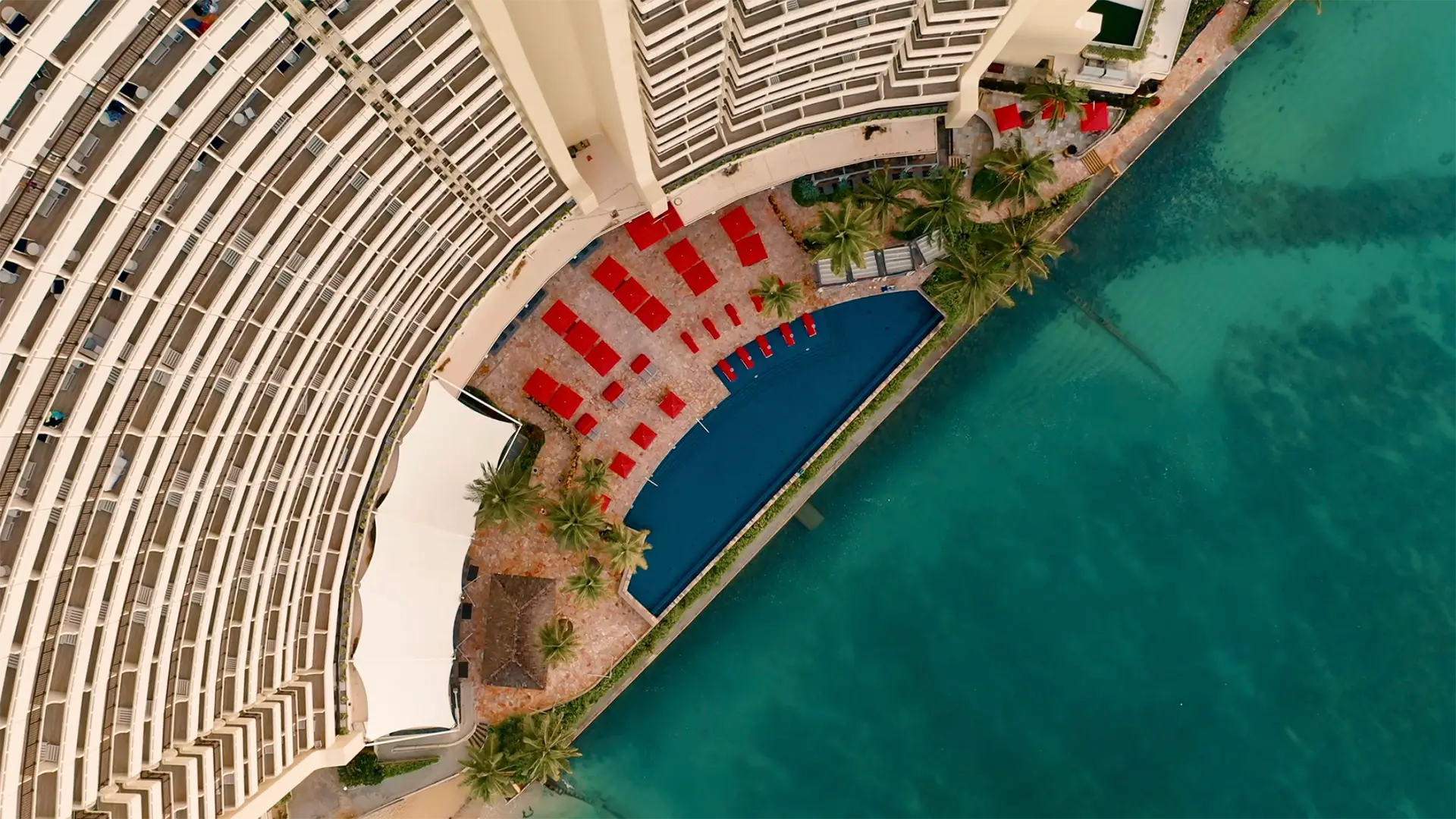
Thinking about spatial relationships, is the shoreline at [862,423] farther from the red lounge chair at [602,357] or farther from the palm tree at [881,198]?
the red lounge chair at [602,357]

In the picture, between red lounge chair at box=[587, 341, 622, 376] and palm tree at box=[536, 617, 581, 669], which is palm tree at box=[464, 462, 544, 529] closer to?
palm tree at box=[536, 617, 581, 669]

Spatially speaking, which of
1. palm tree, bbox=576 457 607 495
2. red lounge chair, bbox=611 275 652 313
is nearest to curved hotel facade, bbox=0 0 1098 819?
red lounge chair, bbox=611 275 652 313

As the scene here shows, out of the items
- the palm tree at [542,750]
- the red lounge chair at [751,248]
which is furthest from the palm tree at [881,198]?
the palm tree at [542,750]

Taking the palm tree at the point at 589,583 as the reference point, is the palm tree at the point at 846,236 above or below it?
above

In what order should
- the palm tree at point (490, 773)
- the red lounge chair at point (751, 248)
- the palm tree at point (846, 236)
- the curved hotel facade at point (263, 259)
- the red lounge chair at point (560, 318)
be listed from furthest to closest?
the red lounge chair at point (751, 248) < the red lounge chair at point (560, 318) < the palm tree at point (490, 773) < the palm tree at point (846, 236) < the curved hotel facade at point (263, 259)

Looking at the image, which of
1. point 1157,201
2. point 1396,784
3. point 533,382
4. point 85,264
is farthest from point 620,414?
point 1396,784

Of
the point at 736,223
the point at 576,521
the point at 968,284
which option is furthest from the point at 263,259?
the point at 968,284

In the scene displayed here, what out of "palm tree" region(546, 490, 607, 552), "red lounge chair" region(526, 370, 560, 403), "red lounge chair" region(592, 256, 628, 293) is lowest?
"palm tree" region(546, 490, 607, 552)
